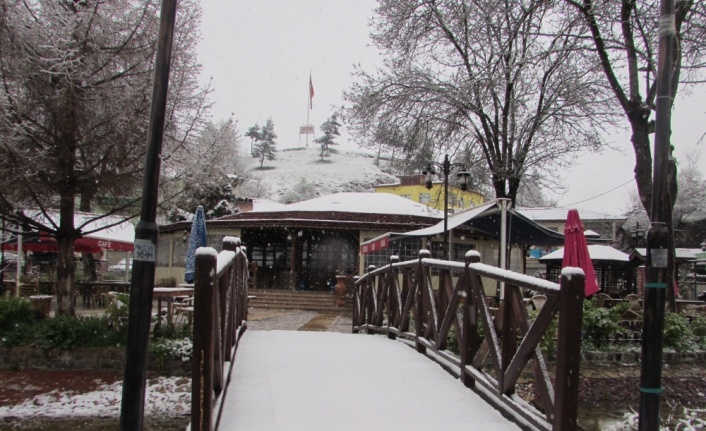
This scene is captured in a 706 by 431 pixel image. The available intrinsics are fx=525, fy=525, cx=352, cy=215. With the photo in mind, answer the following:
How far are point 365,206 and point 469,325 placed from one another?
19.9 m

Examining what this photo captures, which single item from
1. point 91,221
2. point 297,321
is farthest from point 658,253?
point 297,321

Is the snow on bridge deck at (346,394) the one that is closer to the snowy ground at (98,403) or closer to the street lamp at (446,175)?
the snowy ground at (98,403)

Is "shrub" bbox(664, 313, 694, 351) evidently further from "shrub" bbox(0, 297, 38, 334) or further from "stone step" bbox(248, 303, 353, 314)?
"shrub" bbox(0, 297, 38, 334)

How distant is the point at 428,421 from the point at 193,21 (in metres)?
9.29

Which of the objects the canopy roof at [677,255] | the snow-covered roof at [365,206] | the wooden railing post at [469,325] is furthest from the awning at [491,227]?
the wooden railing post at [469,325]

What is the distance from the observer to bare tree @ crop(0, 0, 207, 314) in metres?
8.64

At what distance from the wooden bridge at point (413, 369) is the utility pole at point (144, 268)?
0.54 metres

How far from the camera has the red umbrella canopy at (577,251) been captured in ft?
30.3

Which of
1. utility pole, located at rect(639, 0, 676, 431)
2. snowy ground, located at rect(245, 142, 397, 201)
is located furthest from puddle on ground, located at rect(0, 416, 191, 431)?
snowy ground, located at rect(245, 142, 397, 201)

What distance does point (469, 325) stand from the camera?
451cm

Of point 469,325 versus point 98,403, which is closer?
point 469,325

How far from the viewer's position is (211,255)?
2.84 m

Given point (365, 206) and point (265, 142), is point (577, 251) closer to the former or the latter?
point (365, 206)

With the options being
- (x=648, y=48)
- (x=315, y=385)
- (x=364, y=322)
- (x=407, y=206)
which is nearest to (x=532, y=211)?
(x=407, y=206)
